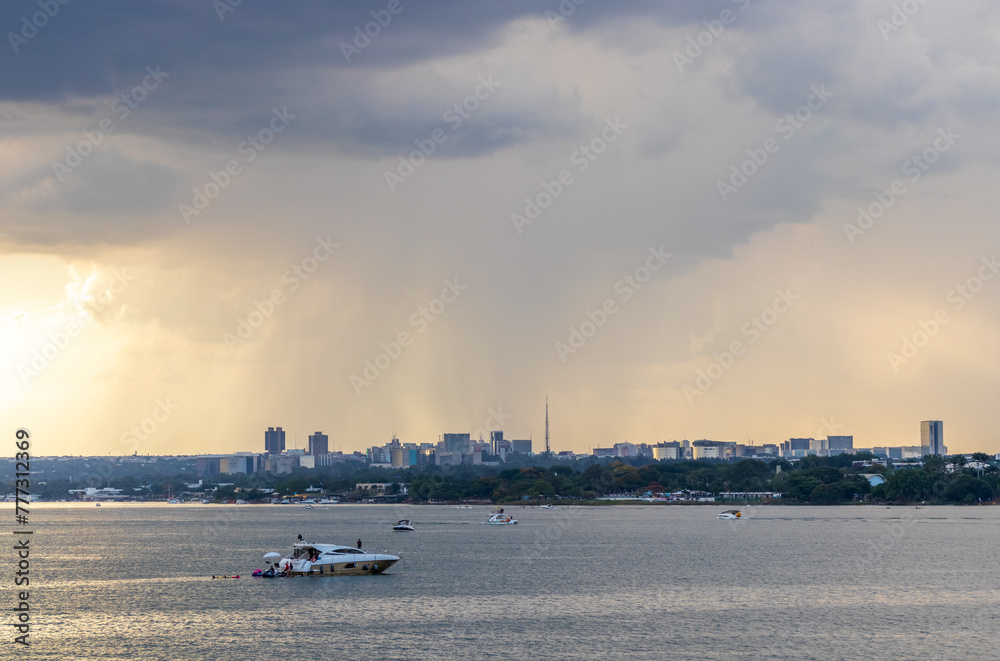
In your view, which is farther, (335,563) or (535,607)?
(335,563)

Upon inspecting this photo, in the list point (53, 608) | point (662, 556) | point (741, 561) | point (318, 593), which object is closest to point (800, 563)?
point (741, 561)

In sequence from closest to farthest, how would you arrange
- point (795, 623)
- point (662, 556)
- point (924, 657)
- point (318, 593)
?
point (924, 657) → point (795, 623) → point (318, 593) → point (662, 556)

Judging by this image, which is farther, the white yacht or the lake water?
the white yacht

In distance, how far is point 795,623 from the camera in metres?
88.8

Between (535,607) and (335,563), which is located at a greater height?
(335,563)

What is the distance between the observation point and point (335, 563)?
122250 millimetres

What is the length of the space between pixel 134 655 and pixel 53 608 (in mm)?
28063

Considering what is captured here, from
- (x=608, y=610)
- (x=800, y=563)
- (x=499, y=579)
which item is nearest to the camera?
(x=608, y=610)

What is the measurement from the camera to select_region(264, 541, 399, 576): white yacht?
402 ft

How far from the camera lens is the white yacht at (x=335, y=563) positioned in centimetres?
12250

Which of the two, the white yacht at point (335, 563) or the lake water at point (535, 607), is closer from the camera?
the lake water at point (535, 607)

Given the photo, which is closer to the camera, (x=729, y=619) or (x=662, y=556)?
(x=729, y=619)

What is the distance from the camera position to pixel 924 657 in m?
73.4

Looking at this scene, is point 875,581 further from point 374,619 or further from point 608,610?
point 374,619
